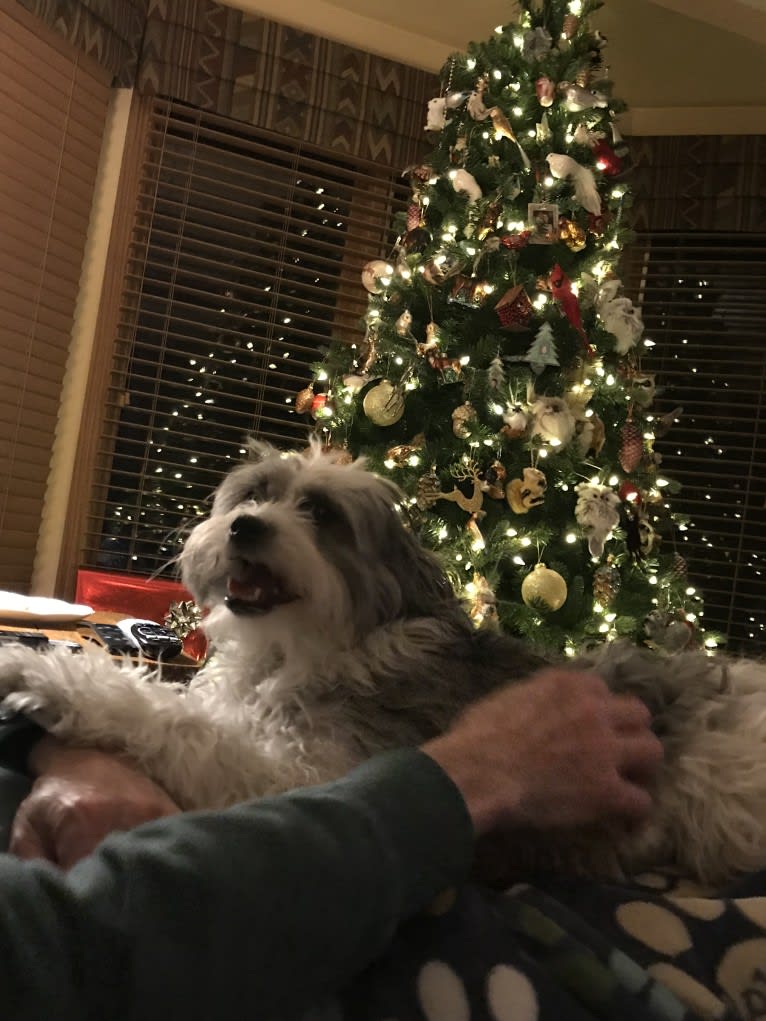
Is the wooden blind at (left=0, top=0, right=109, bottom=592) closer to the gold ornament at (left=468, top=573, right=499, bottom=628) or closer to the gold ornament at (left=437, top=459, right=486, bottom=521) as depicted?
the gold ornament at (left=437, top=459, right=486, bottom=521)

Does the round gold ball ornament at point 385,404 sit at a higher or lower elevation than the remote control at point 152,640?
higher

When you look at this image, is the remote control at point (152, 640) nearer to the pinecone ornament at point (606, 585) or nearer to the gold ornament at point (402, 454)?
the gold ornament at point (402, 454)

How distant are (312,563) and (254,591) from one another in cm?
12

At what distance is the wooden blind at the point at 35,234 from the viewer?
136 inches

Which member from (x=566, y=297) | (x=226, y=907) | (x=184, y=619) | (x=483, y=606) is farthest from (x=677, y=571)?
(x=226, y=907)

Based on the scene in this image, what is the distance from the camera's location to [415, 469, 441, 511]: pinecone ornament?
2678 mm

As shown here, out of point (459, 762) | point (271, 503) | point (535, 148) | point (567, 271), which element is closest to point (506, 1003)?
point (459, 762)

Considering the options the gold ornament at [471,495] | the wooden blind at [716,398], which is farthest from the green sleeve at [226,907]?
the wooden blind at [716,398]

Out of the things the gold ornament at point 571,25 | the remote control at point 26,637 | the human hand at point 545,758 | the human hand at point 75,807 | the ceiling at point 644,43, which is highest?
the ceiling at point 644,43

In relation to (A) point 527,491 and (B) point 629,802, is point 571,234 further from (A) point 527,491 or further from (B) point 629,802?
(B) point 629,802

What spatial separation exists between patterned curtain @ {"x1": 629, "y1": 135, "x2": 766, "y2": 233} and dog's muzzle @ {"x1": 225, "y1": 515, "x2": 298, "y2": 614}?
346cm

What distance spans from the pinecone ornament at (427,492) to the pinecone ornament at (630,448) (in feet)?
2.00

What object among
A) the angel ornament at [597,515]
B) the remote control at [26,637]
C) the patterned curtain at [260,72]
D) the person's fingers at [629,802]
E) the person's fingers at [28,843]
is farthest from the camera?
the patterned curtain at [260,72]

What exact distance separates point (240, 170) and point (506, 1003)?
4053mm
